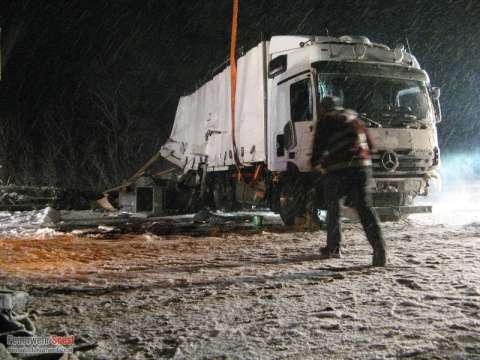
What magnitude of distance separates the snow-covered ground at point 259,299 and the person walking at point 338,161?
1.87ft

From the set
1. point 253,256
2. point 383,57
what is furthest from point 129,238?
point 383,57

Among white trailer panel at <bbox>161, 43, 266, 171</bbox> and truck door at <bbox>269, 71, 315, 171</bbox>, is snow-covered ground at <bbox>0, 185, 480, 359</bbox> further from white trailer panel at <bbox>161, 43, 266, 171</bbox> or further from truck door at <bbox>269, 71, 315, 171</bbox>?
white trailer panel at <bbox>161, 43, 266, 171</bbox>

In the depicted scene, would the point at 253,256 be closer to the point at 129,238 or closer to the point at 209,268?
the point at 209,268

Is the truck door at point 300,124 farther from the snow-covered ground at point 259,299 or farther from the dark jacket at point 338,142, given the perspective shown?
the dark jacket at point 338,142

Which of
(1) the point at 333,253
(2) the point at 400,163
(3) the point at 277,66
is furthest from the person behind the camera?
(3) the point at 277,66

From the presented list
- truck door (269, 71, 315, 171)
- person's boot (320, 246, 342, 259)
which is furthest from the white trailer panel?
person's boot (320, 246, 342, 259)

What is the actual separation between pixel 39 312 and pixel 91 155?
37284mm

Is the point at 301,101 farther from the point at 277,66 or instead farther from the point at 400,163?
the point at 400,163

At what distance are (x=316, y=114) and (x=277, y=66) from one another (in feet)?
5.19

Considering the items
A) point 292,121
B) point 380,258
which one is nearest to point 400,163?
point 292,121

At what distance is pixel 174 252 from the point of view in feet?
22.4

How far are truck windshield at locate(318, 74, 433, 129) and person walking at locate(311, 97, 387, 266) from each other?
8.98 ft

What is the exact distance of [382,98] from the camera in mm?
9102

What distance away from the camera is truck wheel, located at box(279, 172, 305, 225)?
9.16m
